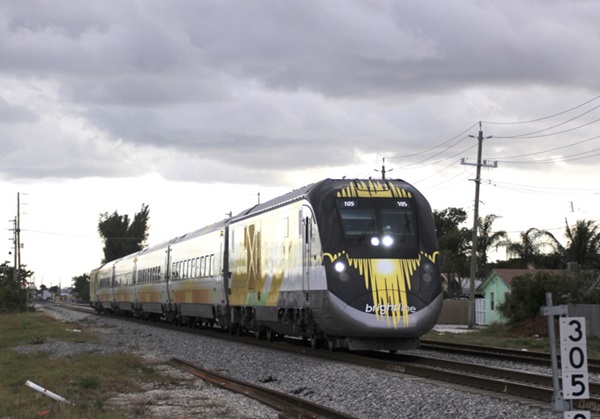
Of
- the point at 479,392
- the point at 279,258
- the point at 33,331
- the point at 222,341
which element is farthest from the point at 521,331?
the point at 479,392

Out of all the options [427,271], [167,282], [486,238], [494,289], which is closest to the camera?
[427,271]

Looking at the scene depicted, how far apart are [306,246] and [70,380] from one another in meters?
6.29

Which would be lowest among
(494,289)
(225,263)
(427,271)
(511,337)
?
(511,337)

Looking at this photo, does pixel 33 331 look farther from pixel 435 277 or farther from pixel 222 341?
pixel 435 277

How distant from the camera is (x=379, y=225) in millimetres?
20047

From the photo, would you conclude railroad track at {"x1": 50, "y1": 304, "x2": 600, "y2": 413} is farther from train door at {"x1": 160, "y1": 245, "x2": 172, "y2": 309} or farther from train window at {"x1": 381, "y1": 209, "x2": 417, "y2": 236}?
train door at {"x1": 160, "y1": 245, "x2": 172, "y2": 309}

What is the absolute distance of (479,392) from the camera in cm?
1355

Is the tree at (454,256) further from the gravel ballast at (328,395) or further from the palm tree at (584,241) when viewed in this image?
the gravel ballast at (328,395)

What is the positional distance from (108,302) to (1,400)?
5445 centimetres

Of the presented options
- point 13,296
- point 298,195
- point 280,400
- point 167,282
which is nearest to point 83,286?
point 13,296

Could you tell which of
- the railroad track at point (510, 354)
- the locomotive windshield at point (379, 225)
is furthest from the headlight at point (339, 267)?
the railroad track at point (510, 354)

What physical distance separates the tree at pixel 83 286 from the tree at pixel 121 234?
28.7 m

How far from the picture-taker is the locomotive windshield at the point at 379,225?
775 inches

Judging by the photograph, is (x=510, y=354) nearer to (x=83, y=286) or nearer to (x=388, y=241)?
(x=388, y=241)
